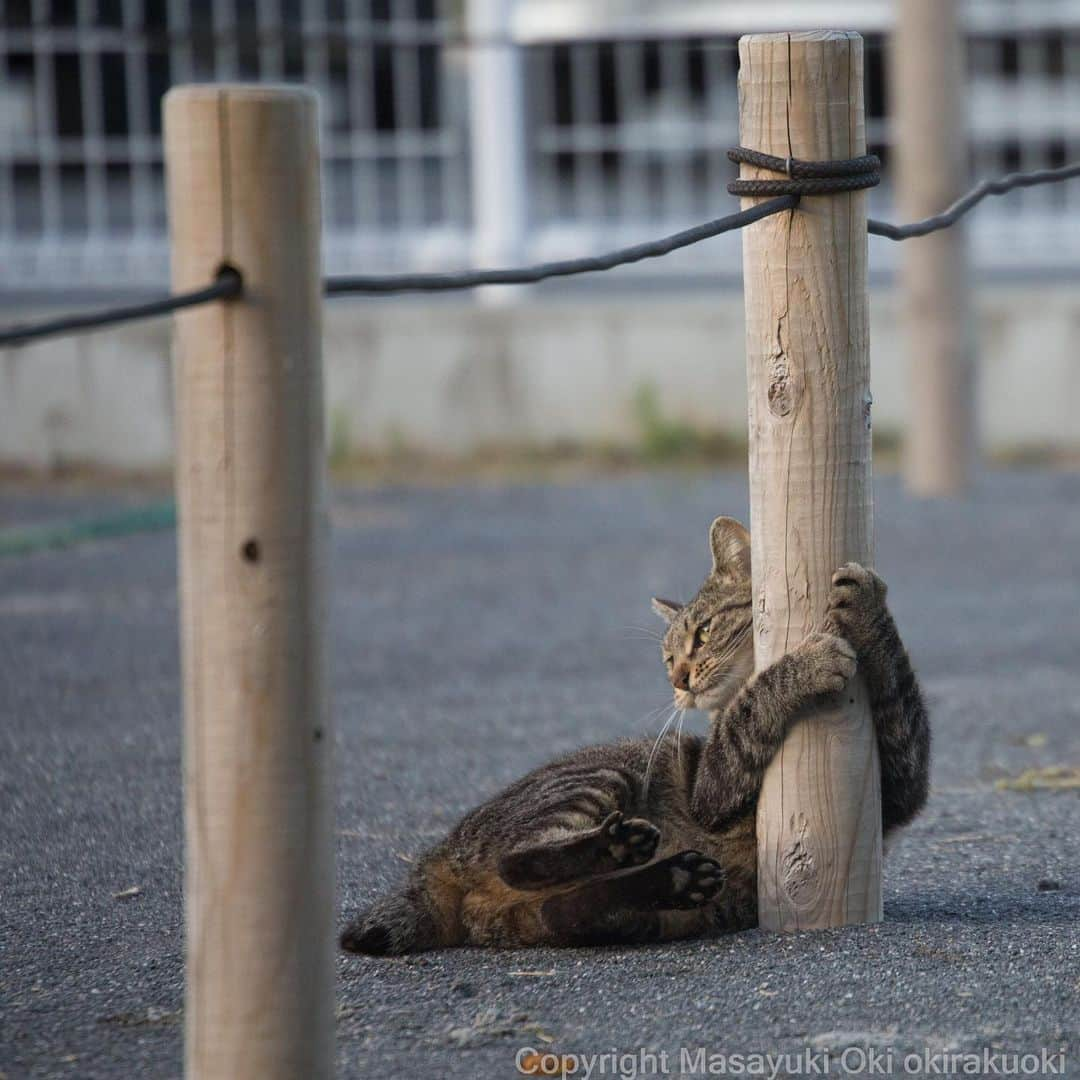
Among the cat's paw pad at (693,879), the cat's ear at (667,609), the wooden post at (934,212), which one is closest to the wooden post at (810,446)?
the cat's paw pad at (693,879)

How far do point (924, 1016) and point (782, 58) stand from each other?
60.9 inches

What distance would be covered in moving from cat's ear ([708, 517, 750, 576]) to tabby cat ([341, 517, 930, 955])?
0.27 m

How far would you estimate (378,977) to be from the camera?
123 inches

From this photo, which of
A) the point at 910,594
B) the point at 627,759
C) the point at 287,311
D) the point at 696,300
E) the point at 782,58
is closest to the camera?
the point at 287,311

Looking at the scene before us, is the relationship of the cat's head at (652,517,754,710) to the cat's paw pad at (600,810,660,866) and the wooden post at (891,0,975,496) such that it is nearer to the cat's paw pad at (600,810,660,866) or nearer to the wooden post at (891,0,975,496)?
the cat's paw pad at (600,810,660,866)

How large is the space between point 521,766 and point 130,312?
2802 mm

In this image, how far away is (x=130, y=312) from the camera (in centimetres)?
228

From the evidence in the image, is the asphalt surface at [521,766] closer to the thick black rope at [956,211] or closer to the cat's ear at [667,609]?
the cat's ear at [667,609]

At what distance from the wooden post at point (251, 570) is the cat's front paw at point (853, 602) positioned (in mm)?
1078

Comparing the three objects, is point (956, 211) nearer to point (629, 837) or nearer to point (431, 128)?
point (629, 837)

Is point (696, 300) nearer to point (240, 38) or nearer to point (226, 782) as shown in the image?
point (240, 38)

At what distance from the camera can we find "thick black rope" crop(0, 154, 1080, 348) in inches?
88.7

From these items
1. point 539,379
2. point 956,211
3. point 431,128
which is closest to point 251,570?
point 956,211

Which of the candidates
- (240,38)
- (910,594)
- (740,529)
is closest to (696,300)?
(240,38)
